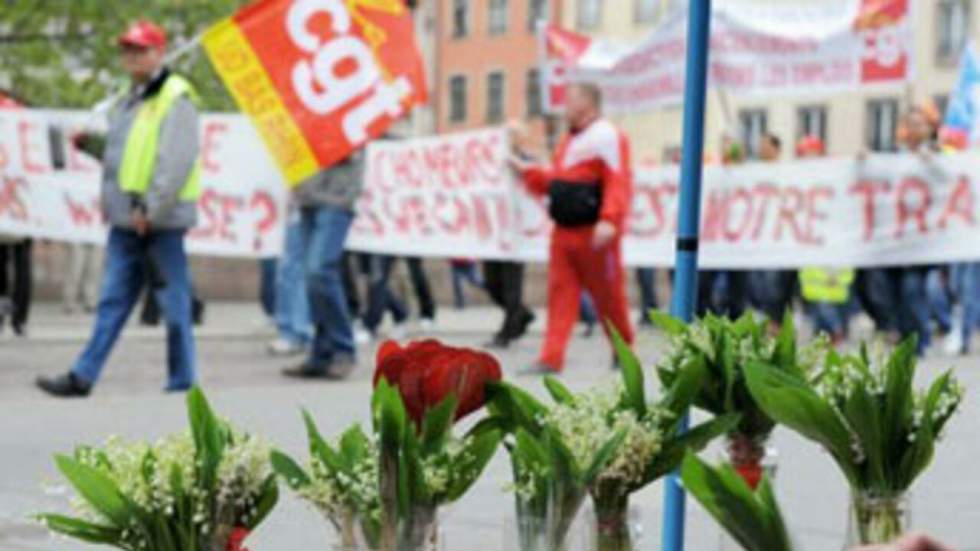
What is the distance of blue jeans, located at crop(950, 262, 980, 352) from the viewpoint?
51.5 ft

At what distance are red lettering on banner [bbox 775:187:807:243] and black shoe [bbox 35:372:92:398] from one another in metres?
8.97

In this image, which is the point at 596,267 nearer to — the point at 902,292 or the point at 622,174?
the point at 622,174

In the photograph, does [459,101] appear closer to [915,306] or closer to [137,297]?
[915,306]

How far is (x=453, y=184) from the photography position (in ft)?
61.1

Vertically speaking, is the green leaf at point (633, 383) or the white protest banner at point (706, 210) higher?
the green leaf at point (633, 383)

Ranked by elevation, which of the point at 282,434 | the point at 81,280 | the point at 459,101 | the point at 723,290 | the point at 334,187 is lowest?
the point at 459,101

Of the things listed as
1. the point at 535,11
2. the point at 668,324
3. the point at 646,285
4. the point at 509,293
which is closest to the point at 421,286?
the point at 509,293

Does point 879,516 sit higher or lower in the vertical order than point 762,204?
higher

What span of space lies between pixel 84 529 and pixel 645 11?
6594 centimetres

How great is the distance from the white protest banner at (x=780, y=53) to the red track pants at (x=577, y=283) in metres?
6.72

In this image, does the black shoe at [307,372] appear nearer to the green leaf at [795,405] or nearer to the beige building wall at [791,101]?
the green leaf at [795,405]

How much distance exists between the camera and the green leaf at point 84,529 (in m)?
3.04

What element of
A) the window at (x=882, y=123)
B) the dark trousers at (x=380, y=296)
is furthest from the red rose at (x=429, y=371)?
the window at (x=882, y=123)

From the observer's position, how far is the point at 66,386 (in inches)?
399
